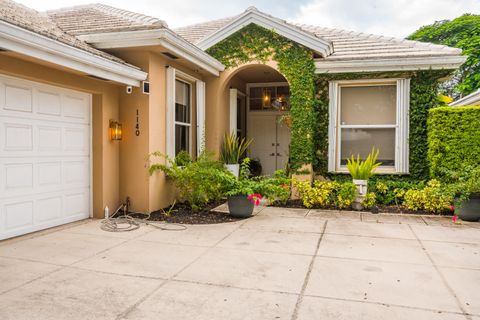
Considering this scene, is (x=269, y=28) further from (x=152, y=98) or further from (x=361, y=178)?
(x=361, y=178)

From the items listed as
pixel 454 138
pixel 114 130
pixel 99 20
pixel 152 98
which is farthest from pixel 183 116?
pixel 454 138

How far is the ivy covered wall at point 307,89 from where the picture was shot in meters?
7.81

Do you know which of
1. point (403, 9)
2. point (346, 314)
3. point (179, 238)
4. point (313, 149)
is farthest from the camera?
point (403, 9)

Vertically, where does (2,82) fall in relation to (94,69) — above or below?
below

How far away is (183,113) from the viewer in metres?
7.83

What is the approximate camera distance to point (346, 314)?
2775mm

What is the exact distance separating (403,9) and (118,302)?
29748mm

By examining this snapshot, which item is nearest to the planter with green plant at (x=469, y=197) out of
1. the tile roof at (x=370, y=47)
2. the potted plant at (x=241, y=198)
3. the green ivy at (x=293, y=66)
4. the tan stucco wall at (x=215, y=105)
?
the tile roof at (x=370, y=47)

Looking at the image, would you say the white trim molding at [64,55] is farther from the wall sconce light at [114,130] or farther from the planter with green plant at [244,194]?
the planter with green plant at [244,194]

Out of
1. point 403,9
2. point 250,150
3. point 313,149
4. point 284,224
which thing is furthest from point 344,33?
point 403,9

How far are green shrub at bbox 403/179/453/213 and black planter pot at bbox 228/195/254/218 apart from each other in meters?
3.14

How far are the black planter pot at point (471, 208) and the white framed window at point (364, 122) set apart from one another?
1.77 metres

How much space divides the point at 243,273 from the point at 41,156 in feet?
11.6

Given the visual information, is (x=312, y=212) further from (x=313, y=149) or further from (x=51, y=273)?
(x=51, y=273)
